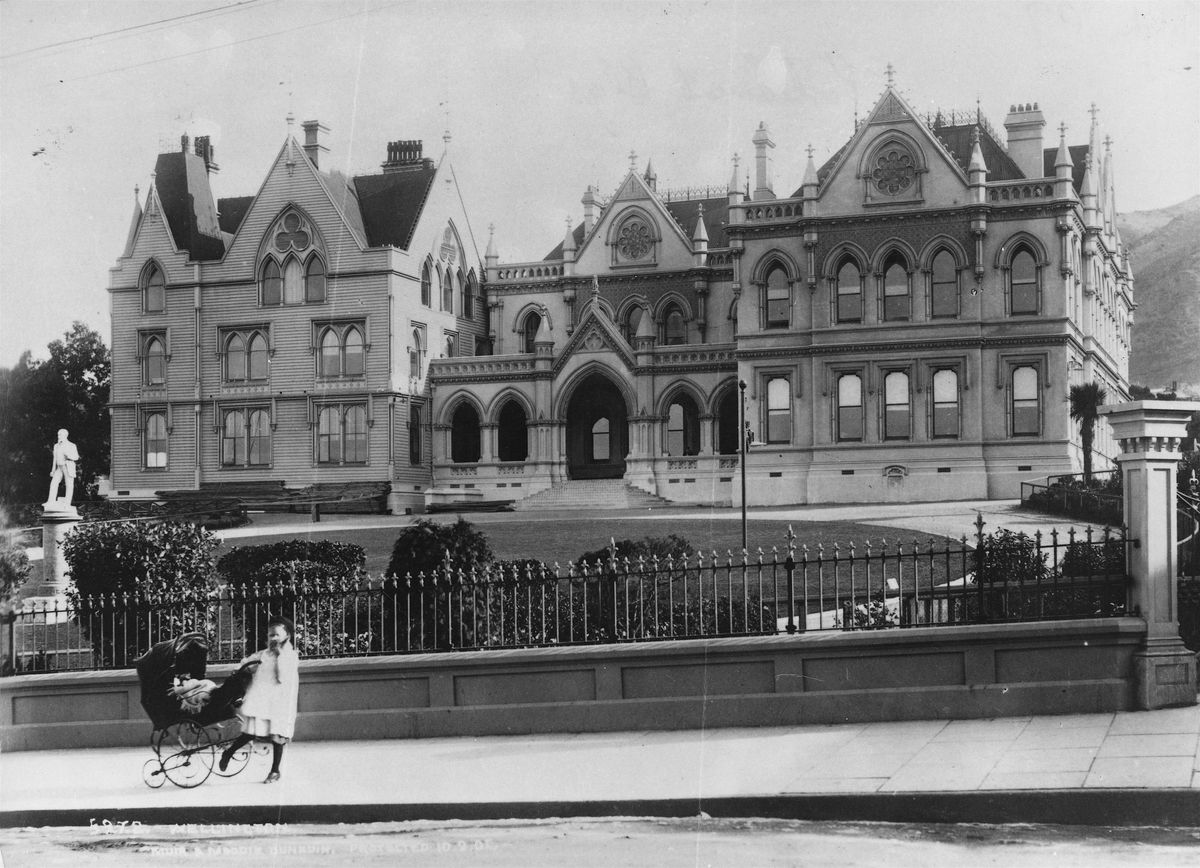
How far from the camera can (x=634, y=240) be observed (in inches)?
1620

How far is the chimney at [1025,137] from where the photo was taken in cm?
3384

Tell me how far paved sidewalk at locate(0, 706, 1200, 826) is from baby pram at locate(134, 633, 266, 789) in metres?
0.29

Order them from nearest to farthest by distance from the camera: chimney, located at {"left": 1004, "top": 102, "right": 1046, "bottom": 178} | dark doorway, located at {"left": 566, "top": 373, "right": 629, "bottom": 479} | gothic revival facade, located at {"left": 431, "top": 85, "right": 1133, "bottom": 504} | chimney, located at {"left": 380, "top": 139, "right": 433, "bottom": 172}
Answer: chimney, located at {"left": 380, "top": 139, "right": 433, "bottom": 172}
gothic revival facade, located at {"left": 431, "top": 85, "right": 1133, "bottom": 504}
chimney, located at {"left": 1004, "top": 102, "right": 1046, "bottom": 178}
dark doorway, located at {"left": 566, "top": 373, "right": 629, "bottom": 479}

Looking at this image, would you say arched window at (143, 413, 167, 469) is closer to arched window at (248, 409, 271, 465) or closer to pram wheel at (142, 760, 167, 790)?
arched window at (248, 409, 271, 465)

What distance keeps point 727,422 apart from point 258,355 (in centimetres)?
1327

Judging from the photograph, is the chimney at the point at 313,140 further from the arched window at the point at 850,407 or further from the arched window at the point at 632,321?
the arched window at the point at 850,407

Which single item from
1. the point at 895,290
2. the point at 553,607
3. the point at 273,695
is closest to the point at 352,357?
the point at 895,290

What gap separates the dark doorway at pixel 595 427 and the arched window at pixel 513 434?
1477 millimetres

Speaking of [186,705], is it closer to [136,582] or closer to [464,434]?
[136,582]

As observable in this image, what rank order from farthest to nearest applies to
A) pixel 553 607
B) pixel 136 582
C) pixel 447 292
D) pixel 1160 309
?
pixel 1160 309, pixel 447 292, pixel 136 582, pixel 553 607

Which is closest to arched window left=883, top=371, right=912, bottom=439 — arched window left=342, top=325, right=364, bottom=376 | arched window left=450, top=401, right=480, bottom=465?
arched window left=450, top=401, right=480, bottom=465

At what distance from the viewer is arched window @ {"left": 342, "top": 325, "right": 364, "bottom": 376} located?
3281cm

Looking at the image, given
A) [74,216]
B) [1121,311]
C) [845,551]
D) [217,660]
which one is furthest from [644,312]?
[217,660]

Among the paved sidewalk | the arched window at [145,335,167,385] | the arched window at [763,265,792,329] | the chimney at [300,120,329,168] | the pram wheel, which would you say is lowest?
the pram wheel
